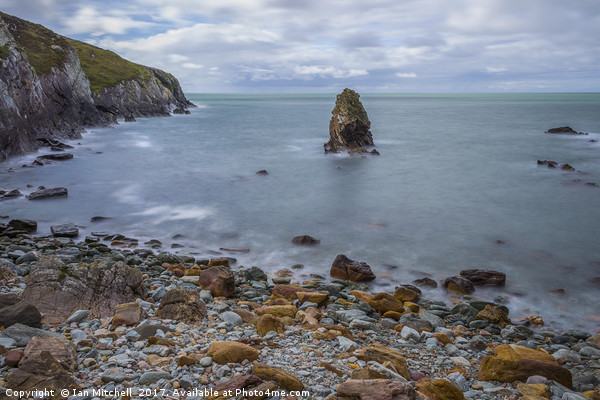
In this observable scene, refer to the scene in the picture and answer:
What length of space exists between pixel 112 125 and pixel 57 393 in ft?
219

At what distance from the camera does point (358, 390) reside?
5.84 m

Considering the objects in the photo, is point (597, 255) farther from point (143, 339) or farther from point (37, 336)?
point (37, 336)

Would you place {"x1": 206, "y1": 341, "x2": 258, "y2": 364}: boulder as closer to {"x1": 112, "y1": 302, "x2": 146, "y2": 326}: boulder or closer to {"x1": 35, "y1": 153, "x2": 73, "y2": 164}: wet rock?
{"x1": 112, "y1": 302, "x2": 146, "y2": 326}: boulder

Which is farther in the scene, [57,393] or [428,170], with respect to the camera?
[428,170]

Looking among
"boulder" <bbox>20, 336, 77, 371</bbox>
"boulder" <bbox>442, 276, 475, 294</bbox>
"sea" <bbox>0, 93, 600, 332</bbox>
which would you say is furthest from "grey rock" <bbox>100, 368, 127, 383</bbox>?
"boulder" <bbox>442, 276, 475, 294</bbox>

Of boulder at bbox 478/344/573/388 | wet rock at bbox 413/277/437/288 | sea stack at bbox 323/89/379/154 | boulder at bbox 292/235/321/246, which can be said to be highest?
sea stack at bbox 323/89/379/154

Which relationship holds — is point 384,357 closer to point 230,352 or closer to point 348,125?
point 230,352

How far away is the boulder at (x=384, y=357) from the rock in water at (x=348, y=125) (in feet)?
114

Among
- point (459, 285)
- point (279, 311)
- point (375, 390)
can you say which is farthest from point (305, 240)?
point (375, 390)

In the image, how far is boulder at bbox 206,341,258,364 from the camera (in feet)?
21.9

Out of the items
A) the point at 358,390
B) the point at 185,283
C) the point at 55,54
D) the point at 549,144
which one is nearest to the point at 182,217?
the point at 185,283

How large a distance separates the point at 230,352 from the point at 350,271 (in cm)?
747

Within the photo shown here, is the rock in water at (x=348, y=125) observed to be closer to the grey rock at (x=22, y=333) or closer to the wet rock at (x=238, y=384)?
the grey rock at (x=22, y=333)

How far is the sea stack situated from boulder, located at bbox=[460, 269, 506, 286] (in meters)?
28.5
